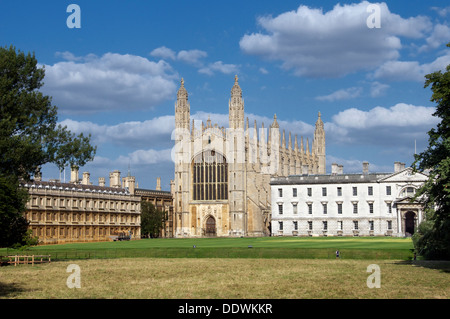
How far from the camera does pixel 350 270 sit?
3262 centimetres

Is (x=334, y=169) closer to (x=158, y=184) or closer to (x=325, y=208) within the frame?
(x=325, y=208)

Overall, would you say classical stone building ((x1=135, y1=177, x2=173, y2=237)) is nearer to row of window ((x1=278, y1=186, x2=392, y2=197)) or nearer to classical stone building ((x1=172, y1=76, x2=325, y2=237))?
classical stone building ((x1=172, y1=76, x2=325, y2=237))

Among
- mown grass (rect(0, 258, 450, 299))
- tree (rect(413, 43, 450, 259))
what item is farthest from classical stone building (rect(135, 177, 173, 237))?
tree (rect(413, 43, 450, 259))

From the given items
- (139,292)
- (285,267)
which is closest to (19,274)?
(139,292)

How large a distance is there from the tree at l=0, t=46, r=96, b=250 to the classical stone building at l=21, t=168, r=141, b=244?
38.3m

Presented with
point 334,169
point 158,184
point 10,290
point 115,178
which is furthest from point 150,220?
point 10,290

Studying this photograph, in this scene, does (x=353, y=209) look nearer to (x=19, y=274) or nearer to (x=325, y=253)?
(x=325, y=253)

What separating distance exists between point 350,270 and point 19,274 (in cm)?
1675

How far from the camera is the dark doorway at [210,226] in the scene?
101 metres

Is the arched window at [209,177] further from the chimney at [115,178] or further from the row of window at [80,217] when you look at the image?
the chimney at [115,178]

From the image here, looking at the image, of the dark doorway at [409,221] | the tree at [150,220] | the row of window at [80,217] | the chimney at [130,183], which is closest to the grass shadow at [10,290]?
the row of window at [80,217]

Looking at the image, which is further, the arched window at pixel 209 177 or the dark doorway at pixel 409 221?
the arched window at pixel 209 177

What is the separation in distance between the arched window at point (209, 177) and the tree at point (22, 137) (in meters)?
60.2

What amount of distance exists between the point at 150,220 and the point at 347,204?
3331 cm
